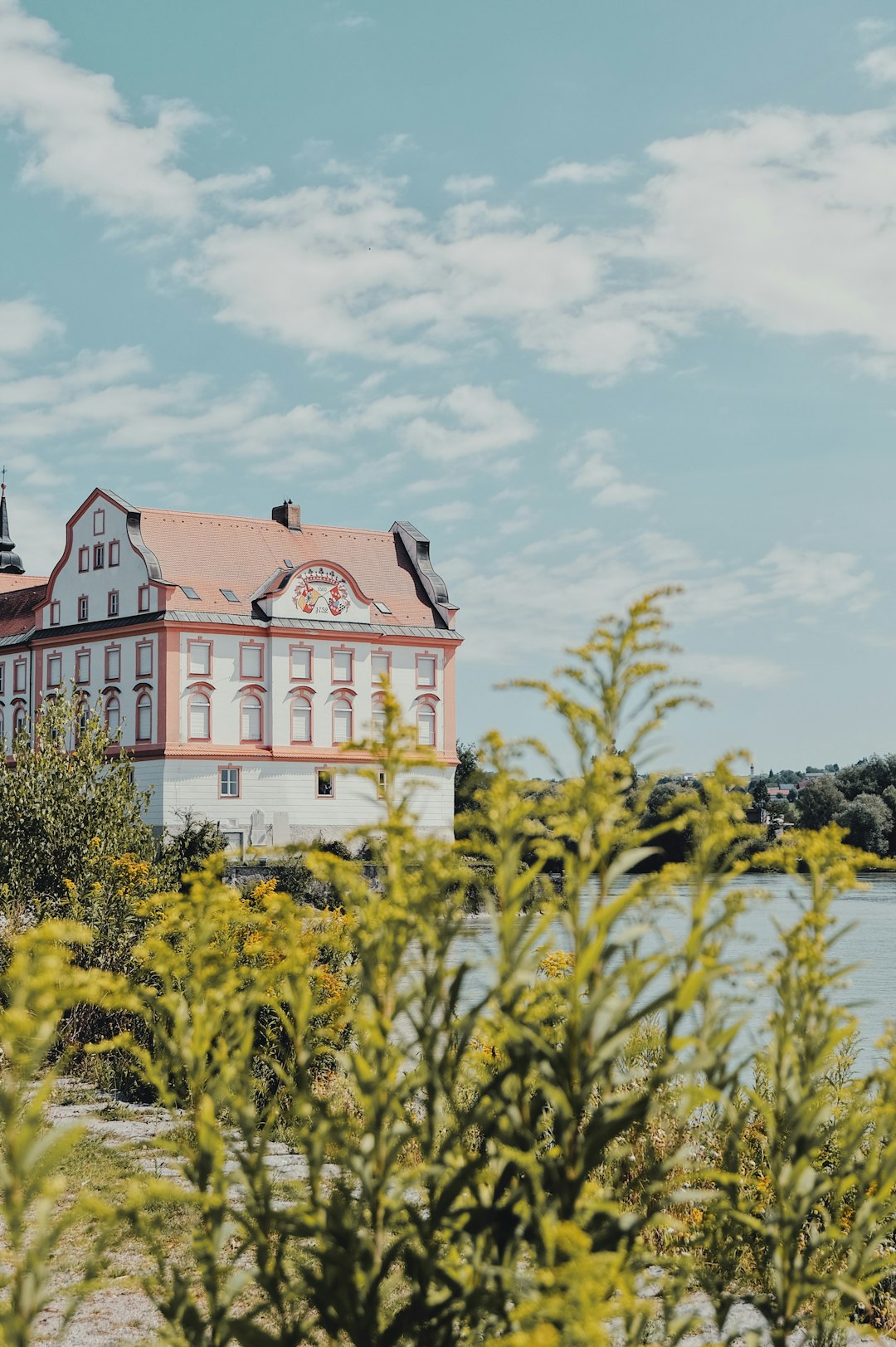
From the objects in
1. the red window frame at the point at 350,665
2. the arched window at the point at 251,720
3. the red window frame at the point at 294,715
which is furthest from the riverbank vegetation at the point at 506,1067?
the red window frame at the point at 350,665

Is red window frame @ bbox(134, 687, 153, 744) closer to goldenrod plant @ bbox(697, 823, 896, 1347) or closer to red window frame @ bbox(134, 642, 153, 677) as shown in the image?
red window frame @ bbox(134, 642, 153, 677)

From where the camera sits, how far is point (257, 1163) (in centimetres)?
347

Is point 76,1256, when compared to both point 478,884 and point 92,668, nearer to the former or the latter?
point 478,884

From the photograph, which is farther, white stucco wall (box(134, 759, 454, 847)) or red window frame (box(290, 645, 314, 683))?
red window frame (box(290, 645, 314, 683))

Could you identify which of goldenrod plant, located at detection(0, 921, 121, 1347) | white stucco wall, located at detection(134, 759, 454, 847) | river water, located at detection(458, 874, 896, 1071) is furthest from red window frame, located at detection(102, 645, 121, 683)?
goldenrod plant, located at detection(0, 921, 121, 1347)

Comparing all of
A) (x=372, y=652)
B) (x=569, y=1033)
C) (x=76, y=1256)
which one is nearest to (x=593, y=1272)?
(x=569, y=1033)

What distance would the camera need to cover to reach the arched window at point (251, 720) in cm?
5778

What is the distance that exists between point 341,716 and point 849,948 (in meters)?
29.8

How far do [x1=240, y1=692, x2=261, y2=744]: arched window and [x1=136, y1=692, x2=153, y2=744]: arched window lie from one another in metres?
3.90

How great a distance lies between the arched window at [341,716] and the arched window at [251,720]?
11.7ft

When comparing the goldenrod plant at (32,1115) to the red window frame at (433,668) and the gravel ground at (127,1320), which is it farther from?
the red window frame at (433,668)

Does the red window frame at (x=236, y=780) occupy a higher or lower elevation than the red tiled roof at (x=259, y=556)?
lower

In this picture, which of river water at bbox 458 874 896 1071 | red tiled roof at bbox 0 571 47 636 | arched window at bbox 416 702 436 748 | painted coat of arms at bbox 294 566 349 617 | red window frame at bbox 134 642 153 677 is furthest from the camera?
red tiled roof at bbox 0 571 47 636

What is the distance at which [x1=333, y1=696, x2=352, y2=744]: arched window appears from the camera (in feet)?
197
